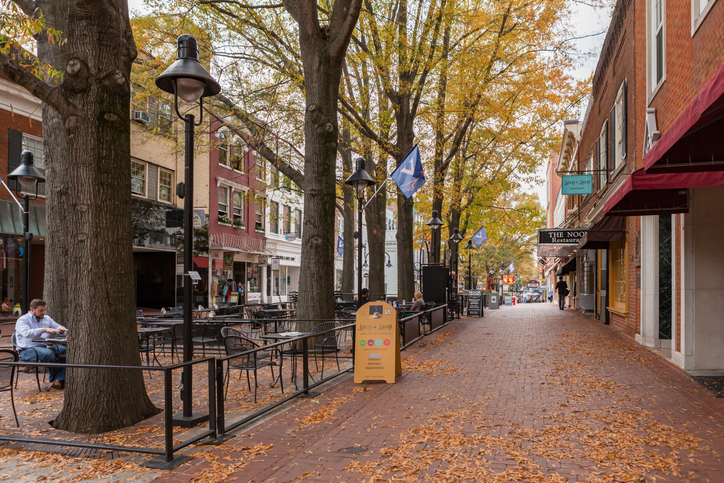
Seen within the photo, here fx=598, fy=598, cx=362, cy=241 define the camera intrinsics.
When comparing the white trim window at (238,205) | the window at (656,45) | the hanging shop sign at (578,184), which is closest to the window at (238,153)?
the white trim window at (238,205)

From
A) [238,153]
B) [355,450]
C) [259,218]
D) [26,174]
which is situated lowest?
[355,450]

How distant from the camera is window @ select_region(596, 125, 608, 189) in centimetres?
2016

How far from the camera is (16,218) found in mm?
19234

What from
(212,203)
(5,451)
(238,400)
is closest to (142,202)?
(212,203)

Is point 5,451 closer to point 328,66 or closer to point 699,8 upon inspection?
point 328,66

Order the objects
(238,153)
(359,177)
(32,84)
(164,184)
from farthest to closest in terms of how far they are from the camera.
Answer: (164,184)
(238,153)
(359,177)
(32,84)

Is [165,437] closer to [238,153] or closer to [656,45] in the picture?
[656,45]

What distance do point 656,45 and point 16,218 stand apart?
741 inches

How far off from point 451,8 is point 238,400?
1309 centimetres

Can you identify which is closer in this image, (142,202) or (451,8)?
(451,8)

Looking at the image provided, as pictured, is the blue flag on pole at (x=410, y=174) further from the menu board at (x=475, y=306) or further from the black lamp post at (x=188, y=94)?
the menu board at (x=475, y=306)

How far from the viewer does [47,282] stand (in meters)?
10.8

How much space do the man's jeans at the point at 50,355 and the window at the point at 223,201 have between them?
2449 centimetres

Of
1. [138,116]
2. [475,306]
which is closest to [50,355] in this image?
[138,116]
